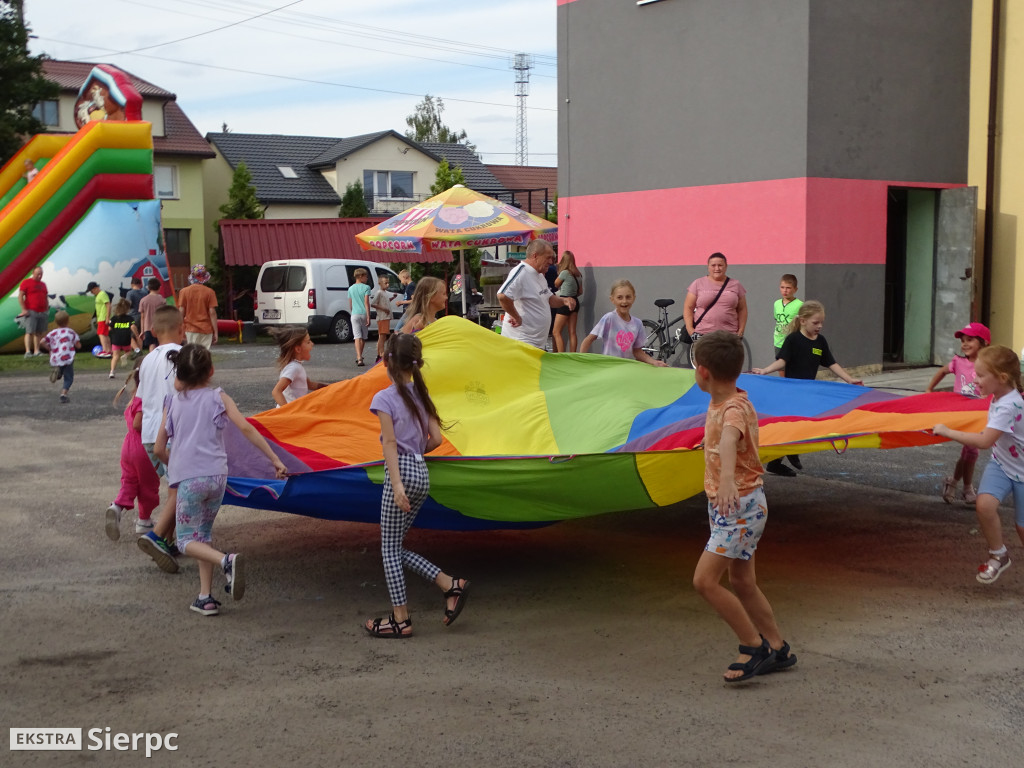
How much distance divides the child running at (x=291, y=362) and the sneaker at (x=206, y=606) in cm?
211

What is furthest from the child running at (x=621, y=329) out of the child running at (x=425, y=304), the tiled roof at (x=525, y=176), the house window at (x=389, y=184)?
the tiled roof at (x=525, y=176)

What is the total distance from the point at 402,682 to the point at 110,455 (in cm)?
685

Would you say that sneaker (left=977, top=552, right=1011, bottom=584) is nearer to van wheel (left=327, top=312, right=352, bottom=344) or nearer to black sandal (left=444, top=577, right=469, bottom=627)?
black sandal (left=444, top=577, right=469, bottom=627)

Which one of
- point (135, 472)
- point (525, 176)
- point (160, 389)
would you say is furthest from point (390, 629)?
point (525, 176)

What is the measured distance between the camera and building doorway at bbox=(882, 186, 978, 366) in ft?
49.0

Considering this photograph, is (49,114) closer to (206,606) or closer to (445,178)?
(445,178)

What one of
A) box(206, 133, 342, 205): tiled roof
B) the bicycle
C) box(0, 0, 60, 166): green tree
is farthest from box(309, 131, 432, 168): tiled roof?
the bicycle

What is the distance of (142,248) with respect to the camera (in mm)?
23031

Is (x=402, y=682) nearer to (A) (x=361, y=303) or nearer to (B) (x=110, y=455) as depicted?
(B) (x=110, y=455)

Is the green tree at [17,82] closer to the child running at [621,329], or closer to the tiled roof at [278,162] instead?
the tiled roof at [278,162]

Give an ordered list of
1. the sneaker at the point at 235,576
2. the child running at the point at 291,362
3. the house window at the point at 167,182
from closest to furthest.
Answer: the sneaker at the point at 235,576
the child running at the point at 291,362
the house window at the point at 167,182

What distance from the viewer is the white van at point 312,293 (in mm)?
25516

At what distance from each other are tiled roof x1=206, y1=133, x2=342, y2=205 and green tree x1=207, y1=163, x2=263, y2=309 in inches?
153

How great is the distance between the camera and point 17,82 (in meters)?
→ 29.9
